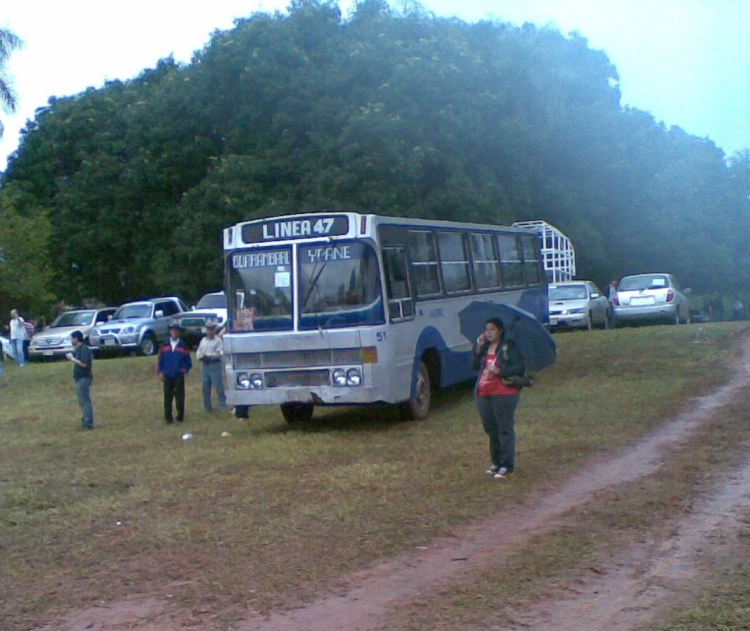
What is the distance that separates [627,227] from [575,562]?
128ft

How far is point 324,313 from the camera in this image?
45.5ft

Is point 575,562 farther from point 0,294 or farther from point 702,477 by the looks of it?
point 0,294

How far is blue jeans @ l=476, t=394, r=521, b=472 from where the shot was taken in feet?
34.3

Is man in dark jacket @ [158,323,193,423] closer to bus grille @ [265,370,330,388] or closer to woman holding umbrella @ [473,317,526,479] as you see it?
bus grille @ [265,370,330,388]

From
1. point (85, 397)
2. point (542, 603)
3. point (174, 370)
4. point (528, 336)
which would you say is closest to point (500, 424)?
point (528, 336)

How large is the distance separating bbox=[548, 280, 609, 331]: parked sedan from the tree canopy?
460cm

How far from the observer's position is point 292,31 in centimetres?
3472

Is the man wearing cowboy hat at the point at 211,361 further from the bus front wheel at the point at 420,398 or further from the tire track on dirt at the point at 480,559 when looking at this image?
the tire track on dirt at the point at 480,559

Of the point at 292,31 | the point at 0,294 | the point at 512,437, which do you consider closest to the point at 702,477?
the point at 512,437

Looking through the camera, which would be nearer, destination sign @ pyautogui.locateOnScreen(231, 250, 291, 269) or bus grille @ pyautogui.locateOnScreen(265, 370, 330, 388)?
bus grille @ pyautogui.locateOnScreen(265, 370, 330, 388)

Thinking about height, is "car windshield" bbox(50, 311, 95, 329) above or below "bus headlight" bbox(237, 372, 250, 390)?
above

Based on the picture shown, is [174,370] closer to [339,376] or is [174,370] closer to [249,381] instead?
[249,381]

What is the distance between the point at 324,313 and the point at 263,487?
362 centimetres

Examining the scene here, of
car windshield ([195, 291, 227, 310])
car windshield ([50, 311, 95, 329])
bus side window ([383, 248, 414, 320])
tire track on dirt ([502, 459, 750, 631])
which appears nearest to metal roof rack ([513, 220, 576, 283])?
car windshield ([195, 291, 227, 310])
